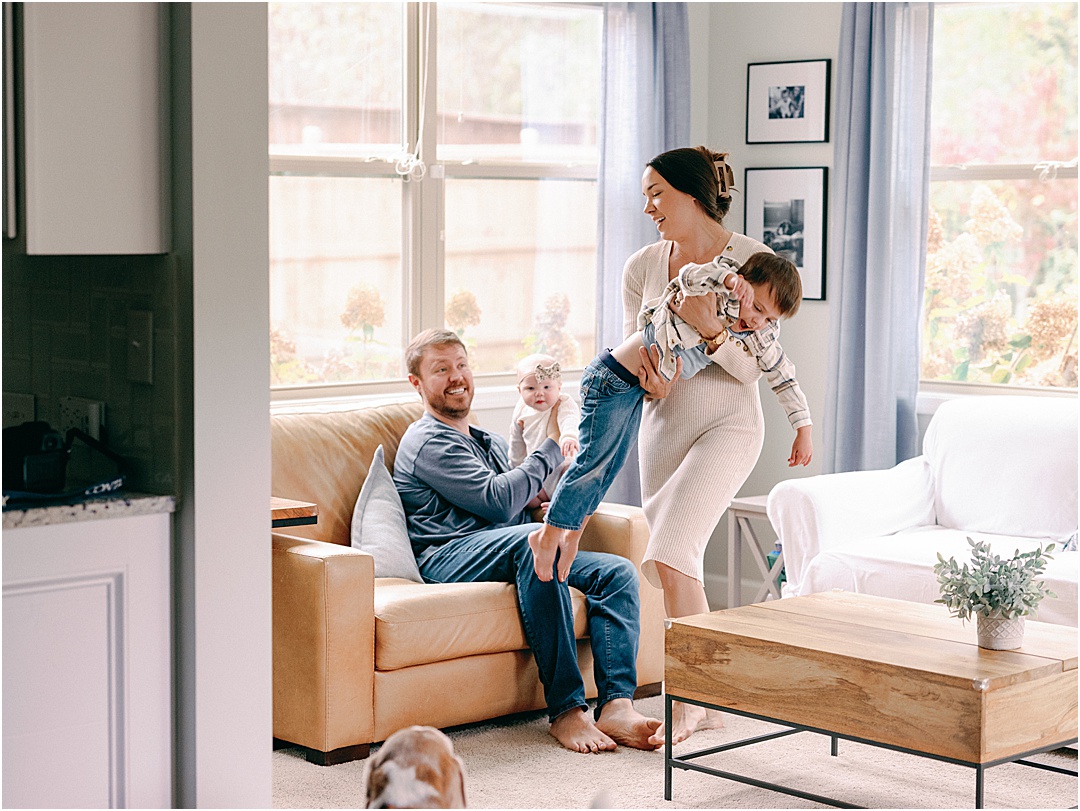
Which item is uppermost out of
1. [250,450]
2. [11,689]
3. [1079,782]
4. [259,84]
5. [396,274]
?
[259,84]

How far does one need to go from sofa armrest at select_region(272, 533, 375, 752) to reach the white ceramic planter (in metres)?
1.49

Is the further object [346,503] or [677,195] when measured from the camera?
[346,503]

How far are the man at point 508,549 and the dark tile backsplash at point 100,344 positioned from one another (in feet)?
4.54

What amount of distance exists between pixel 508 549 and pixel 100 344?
1471mm

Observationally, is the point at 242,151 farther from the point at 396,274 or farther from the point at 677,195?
the point at 396,274

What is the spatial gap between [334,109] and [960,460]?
243 cm

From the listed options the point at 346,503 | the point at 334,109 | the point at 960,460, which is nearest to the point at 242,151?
the point at 346,503

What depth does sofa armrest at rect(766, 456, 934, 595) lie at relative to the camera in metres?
4.49

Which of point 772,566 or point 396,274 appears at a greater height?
point 396,274

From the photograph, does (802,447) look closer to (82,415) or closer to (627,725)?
(627,725)

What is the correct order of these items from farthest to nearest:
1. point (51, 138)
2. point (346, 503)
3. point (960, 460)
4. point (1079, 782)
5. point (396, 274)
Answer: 1. point (396, 274)
2. point (960, 460)
3. point (346, 503)
4. point (1079, 782)
5. point (51, 138)

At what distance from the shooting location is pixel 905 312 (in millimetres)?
5184

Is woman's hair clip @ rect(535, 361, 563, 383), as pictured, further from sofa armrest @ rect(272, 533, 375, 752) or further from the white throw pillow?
sofa armrest @ rect(272, 533, 375, 752)

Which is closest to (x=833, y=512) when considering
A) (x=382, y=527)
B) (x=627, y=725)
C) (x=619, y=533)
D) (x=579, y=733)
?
(x=619, y=533)
